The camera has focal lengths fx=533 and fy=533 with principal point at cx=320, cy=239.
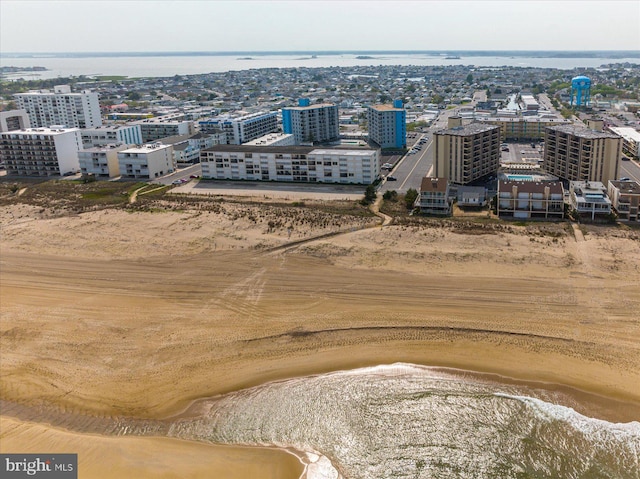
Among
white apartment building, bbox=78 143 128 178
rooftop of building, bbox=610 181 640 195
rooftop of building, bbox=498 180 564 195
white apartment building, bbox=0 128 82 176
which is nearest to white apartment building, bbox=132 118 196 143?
white apartment building, bbox=0 128 82 176

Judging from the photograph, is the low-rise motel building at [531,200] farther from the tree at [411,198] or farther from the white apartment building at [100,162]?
the white apartment building at [100,162]

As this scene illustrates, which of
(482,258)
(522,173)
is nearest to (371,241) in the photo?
(482,258)

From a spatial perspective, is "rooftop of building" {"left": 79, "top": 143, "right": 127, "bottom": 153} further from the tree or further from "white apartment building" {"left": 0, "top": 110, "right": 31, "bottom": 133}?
the tree

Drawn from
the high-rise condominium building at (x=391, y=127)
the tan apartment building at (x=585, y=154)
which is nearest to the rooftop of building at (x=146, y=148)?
the high-rise condominium building at (x=391, y=127)

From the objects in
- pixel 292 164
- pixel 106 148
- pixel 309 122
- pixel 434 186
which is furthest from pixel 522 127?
pixel 106 148

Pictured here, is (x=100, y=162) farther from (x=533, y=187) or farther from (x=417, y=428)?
(x=417, y=428)

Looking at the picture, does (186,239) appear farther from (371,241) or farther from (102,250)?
(371,241)
